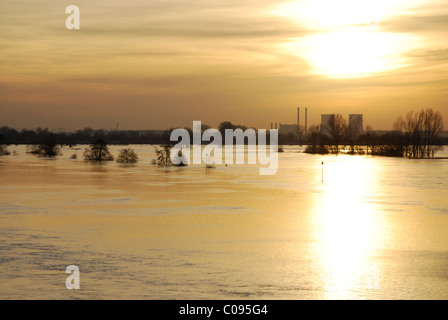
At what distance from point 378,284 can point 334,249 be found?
3.56 meters

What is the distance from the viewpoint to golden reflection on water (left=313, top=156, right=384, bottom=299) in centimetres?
1157

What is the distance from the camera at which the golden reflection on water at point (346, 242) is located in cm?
1157

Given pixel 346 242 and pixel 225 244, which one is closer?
pixel 225 244

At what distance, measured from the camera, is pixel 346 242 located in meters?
16.2

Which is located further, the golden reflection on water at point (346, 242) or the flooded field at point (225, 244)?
the golden reflection on water at point (346, 242)

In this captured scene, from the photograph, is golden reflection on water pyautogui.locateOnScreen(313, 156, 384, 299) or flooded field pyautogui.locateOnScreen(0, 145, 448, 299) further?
golden reflection on water pyautogui.locateOnScreen(313, 156, 384, 299)

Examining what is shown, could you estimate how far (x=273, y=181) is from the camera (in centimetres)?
3812
